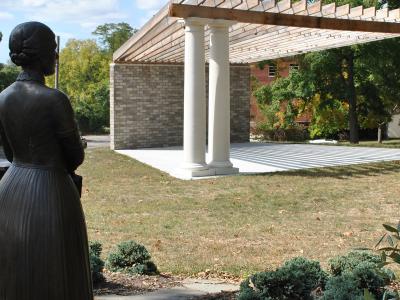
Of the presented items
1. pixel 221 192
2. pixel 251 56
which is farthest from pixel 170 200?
pixel 251 56

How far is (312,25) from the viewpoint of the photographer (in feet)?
42.9

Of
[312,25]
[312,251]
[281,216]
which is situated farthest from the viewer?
[312,25]

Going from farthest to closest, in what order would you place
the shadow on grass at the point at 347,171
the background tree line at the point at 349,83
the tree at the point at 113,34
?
the tree at the point at 113,34 → the background tree line at the point at 349,83 → the shadow on grass at the point at 347,171

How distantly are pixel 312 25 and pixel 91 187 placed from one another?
633 cm

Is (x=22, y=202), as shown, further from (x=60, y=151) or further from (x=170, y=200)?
(x=170, y=200)

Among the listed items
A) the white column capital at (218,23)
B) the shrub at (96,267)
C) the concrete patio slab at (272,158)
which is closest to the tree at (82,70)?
the concrete patio slab at (272,158)

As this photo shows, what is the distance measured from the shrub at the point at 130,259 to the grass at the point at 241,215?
37 centimetres

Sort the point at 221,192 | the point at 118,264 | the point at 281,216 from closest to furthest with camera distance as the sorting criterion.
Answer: the point at 118,264 → the point at 281,216 → the point at 221,192

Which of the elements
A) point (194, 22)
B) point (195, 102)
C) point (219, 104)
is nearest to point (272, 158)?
point (219, 104)

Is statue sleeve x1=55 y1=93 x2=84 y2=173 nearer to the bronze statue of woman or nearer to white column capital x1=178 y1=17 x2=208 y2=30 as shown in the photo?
the bronze statue of woman

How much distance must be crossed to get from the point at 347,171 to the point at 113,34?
50940 mm

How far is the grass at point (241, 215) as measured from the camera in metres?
6.44

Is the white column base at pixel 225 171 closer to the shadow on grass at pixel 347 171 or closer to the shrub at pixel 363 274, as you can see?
the shadow on grass at pixel 347 171

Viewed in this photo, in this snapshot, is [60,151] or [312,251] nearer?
[60,151]
